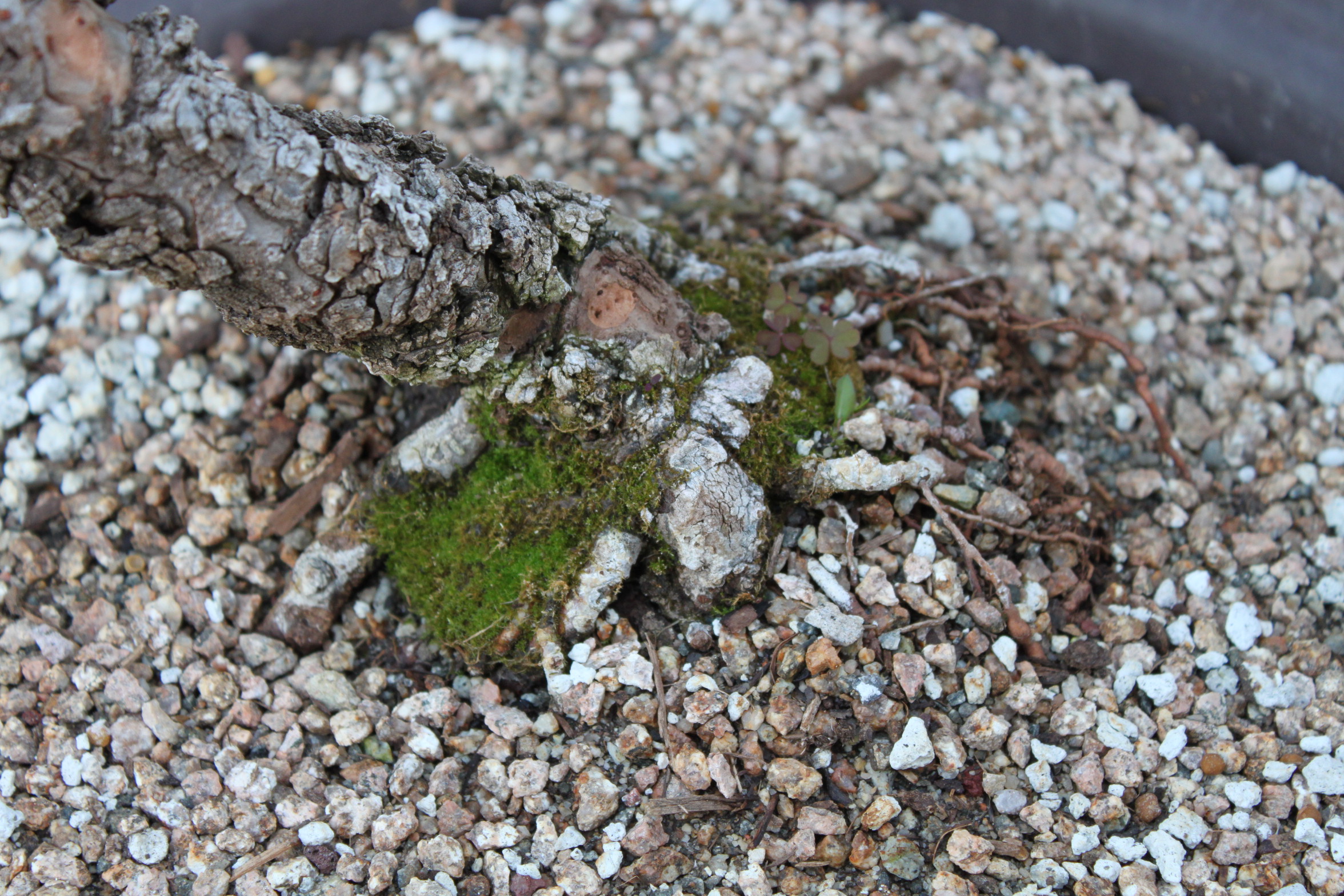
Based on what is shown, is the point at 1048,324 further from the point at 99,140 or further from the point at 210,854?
the point at 210,854

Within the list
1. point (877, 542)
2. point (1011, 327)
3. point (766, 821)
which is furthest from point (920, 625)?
point (1011, 327)

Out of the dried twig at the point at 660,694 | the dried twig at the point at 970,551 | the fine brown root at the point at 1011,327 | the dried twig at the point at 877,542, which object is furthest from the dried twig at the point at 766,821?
the fine brown root at the point at 1011,327

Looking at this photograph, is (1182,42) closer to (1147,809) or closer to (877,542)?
(877,542)

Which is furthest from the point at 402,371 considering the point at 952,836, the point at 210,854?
the point at 952,836

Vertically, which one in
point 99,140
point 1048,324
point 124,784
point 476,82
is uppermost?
point 99,140

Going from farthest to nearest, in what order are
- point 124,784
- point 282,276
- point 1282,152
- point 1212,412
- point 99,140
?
point 1282,152 → point 1212,412 → point 124,784 → point 282,276 → point 99,140

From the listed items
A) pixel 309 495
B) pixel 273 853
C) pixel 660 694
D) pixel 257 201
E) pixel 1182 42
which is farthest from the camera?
pixel 1182 42

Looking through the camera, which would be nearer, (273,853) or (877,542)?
(273,853)
